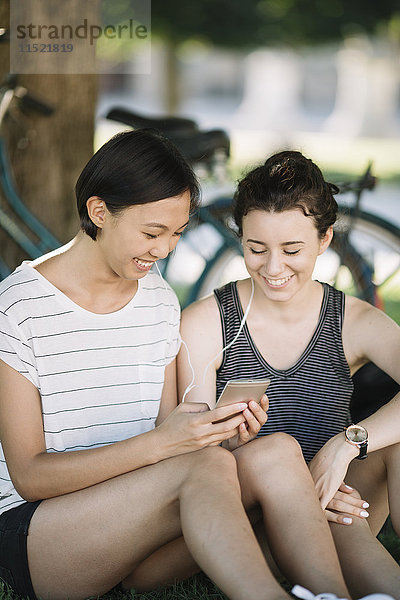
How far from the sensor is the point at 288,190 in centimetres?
241

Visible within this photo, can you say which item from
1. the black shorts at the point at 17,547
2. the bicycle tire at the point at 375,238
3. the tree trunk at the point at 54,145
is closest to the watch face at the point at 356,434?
the black shorts at the point at 17,547

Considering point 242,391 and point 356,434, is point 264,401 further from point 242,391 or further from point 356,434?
point 356,434

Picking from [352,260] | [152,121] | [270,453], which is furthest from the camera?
[152,121]

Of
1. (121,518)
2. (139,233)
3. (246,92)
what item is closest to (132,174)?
(139,233)

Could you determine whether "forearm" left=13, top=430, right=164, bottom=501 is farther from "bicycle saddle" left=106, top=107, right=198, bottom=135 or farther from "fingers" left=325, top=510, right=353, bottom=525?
"bicycle saddle" left=106, top=107, right=198, bottom=135

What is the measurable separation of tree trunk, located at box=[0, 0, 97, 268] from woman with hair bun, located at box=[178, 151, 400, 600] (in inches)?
65.4

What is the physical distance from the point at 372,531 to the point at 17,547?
3.40 feet

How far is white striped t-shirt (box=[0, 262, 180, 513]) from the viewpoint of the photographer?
2193mm

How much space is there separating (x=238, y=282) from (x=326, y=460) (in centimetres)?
63

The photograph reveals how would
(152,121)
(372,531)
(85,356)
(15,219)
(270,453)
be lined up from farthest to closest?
(152,121), (15,219), (372,531), (85,356), (270,453)

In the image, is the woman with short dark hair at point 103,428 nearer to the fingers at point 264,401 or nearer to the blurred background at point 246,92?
the fingers at point 264,401

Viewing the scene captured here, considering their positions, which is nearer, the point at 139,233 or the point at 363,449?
the point at 139,233

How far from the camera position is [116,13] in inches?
222

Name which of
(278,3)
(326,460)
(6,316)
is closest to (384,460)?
(326,460)
